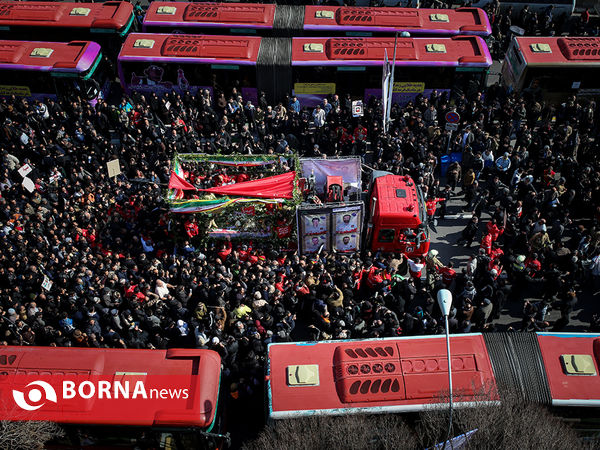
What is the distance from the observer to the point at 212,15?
76.7 feet

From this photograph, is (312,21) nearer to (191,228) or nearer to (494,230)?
(191,228)

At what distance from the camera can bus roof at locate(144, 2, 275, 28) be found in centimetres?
2331

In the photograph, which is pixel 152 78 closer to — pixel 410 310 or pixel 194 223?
pixel 194 223

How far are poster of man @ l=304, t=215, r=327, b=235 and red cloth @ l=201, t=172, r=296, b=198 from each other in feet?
3.38

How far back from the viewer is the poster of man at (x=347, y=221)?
16.2 meters

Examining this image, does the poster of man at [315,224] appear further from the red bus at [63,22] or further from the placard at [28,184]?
the red bus at [63,22]

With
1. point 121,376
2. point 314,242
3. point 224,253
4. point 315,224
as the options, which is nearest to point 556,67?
point 315,224

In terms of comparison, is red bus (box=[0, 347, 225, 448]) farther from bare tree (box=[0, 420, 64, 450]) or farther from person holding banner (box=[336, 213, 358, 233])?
person holding banner (box=[336, 213, 358, 233])

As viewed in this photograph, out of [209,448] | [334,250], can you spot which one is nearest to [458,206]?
[334,250]

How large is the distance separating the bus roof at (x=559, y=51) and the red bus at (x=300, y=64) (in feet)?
5.90

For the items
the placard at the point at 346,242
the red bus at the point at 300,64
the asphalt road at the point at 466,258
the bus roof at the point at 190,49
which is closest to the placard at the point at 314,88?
the red bus at the point at 300,64

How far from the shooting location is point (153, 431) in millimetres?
10984

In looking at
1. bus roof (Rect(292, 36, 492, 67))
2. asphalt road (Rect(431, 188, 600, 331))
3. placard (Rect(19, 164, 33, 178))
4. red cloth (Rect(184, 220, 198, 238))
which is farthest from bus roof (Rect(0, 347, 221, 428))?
bus roof (Rect(292, 36, 492, 67))

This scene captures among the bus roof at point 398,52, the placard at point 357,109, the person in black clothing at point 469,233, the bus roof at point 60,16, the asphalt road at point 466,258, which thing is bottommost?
the asphalt road at point 466,258
